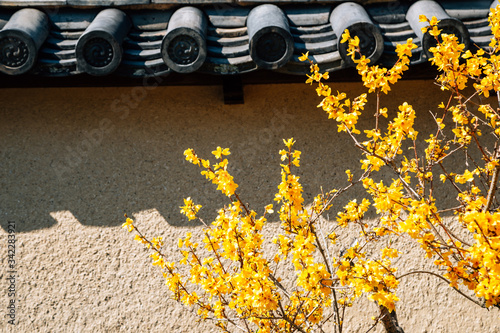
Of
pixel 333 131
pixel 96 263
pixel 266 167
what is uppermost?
pixel 333 131

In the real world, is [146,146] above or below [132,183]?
above

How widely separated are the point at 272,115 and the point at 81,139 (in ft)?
3.81

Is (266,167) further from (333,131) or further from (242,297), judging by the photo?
(242,297)

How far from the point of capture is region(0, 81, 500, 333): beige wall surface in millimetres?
3070

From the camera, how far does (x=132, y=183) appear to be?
3141 mm

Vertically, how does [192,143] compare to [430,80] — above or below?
below

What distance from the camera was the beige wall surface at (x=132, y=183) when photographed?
10.1 feet

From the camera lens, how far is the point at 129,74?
2.56 meters

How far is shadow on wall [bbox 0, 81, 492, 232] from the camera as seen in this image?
313 centimetres

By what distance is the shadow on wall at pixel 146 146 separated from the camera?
3135mm

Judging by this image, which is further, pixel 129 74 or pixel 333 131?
pixel 333 131

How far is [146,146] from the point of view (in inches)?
125

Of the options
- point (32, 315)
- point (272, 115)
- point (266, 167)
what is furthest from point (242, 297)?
point (32, 315)

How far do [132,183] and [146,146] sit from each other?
237mm
